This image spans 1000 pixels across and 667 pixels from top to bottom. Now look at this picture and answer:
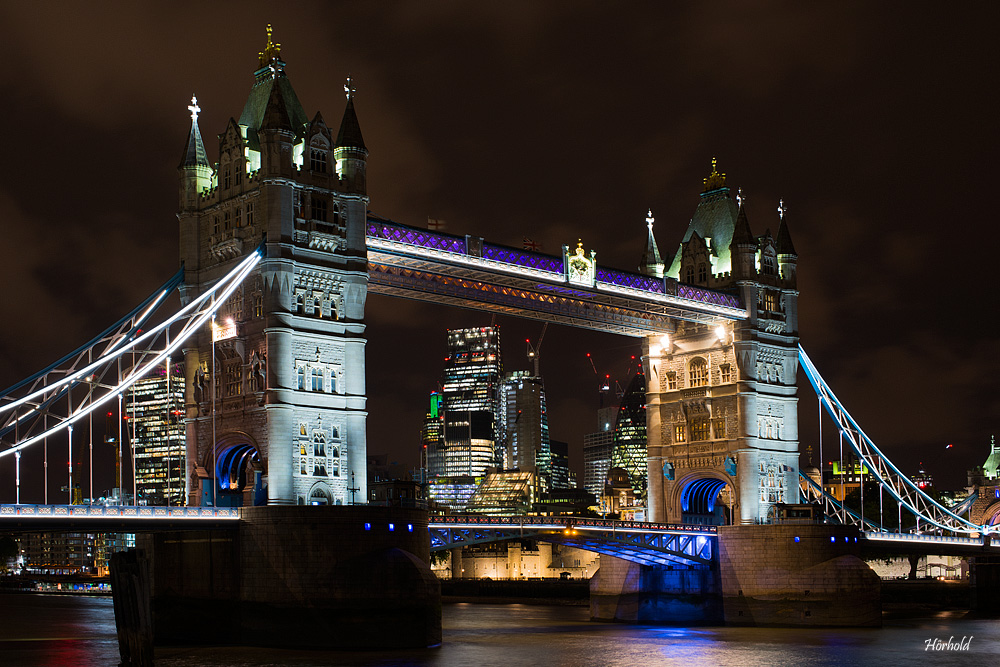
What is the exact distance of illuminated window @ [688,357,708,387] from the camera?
241ft

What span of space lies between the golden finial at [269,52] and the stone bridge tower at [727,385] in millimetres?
27572

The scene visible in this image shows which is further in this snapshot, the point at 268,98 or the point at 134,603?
the point at 268,98

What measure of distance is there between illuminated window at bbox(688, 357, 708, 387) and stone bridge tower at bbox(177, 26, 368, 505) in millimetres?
25704

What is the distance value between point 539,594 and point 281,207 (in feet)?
232

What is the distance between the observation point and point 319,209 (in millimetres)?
52844

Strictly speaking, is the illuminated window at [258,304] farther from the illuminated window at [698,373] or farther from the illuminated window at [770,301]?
the illuminated window at [770,301]

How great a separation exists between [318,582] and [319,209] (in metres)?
14.6

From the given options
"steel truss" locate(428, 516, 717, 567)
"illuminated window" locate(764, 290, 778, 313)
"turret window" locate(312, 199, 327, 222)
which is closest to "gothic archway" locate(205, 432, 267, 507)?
"steel truss" locate(428, 516, 717, 567)

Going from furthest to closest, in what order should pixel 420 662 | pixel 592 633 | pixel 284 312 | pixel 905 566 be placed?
pixel 905 566 < pixel 592 633 < pixel 284 312 < pixel 420 662

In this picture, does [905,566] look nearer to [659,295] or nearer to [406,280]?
[659,295]

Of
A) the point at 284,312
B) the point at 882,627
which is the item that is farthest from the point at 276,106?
the point at 882,627

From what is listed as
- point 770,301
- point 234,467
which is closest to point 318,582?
point 234,467

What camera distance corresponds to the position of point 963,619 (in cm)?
7756

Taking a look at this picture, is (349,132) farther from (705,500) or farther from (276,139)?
(705,500)
